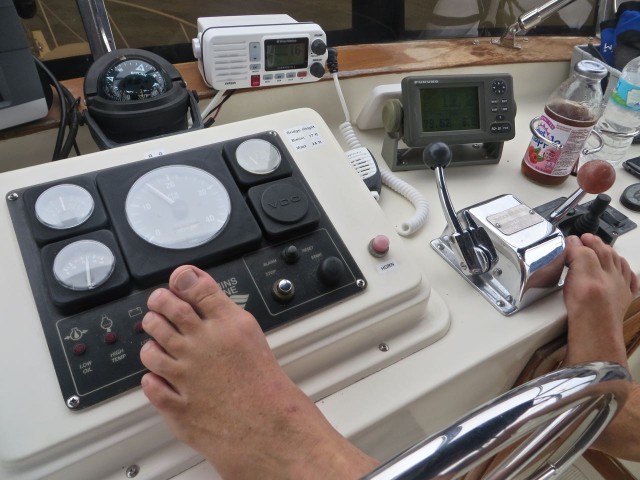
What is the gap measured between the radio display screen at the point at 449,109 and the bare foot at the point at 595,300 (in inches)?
13.4

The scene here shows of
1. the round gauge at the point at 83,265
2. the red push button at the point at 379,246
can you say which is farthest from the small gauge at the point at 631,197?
the round gauge at the point at 83,265

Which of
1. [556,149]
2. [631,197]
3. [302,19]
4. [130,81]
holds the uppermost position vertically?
[130,81]

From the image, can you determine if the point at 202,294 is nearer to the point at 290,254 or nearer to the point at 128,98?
the point at 290,254

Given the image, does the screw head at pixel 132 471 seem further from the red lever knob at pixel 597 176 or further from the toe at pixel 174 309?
the red lever knob at pixel 597 176

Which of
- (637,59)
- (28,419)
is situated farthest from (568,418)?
(637,59)

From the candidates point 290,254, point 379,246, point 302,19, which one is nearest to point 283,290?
point 290,254

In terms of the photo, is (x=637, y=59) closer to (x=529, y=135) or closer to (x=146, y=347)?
(x=529, y=135)

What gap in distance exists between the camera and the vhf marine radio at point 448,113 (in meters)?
0.94

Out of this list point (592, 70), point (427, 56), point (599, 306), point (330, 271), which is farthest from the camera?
point (427, 56)

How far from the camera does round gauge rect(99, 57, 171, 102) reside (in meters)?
0.78

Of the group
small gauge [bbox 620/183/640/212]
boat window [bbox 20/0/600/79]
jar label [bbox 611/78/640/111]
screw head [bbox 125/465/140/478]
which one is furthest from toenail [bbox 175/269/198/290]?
jar label [bbox 611/78/640/111]

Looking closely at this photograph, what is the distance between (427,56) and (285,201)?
0.79m

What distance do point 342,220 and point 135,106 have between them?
390 mm

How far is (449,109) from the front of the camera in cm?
97
